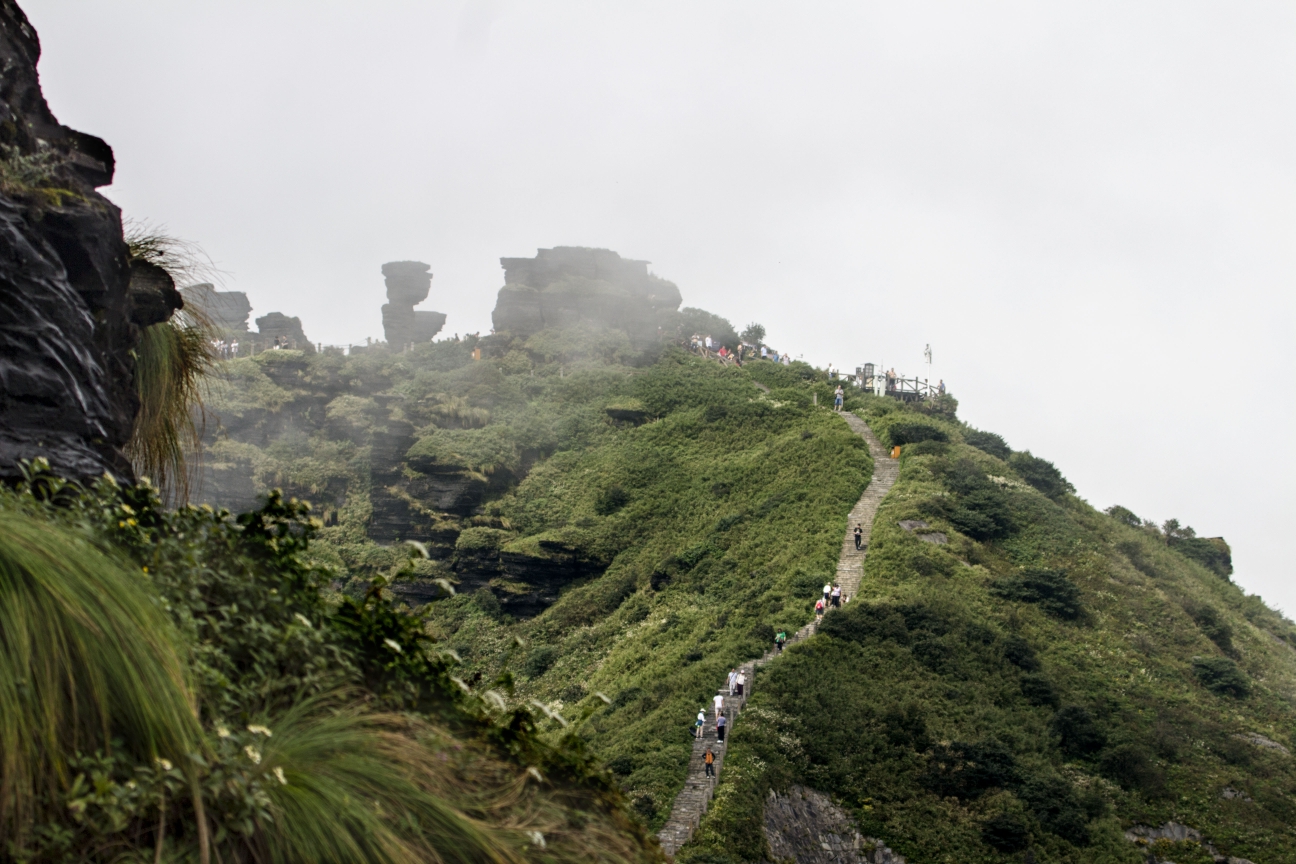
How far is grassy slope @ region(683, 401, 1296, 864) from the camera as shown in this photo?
20.5 metres

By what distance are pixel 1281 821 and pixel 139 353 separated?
76.6 ft

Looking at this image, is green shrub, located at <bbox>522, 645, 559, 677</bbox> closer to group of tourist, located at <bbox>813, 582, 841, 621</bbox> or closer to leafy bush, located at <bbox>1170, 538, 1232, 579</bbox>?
group of tourist, located at <bbox>813, 582, 841, 621</bbox>

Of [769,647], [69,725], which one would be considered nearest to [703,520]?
[769,647]

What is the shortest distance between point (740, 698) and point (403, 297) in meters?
51.0

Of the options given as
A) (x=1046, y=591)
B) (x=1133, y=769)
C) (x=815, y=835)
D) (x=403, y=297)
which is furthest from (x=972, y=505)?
(x=403, y=297)

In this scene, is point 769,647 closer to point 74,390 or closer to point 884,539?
point 884,539

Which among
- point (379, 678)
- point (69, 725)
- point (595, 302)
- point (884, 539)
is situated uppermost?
point (595, 302)

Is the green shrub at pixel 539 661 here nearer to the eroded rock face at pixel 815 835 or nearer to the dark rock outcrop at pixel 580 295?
the eroded rock face at pixel 815 835

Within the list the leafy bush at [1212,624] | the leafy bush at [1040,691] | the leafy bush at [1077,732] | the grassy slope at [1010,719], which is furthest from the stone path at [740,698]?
the leafy bush at [1212,624]

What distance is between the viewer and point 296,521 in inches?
197

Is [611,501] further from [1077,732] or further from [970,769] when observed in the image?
[970,769]

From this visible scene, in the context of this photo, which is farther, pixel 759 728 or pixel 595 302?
pixel 595 302

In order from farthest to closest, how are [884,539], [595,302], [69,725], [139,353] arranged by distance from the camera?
[595,302] → [884,539] → [139,353] → [69,725]

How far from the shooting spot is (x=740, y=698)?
954 inches
